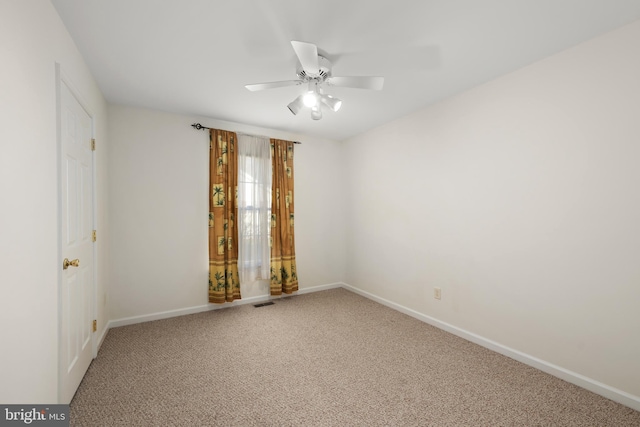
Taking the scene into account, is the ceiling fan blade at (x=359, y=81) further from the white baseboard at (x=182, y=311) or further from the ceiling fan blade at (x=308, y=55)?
the white baseboard at (x=182, y=311)

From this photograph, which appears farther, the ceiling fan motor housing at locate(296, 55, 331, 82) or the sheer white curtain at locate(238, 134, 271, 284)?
the sheer white curtain at locate(238, 134, 271, 284)

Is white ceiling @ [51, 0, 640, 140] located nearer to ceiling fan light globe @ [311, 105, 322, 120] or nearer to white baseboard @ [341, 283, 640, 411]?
ceiling fan light globe @ [311, 105, 322, 120]

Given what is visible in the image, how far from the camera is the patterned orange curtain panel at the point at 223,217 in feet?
11.9

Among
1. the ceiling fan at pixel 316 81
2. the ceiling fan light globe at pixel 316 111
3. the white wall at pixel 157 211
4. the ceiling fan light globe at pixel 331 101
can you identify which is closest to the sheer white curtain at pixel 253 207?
the white wall at pixel 157 211

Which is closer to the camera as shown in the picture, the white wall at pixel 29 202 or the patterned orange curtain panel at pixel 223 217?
the white wall at pixel 29 202

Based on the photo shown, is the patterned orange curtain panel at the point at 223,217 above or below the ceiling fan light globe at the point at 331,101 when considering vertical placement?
below

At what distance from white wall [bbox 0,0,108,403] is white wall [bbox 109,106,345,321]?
1.56 meters

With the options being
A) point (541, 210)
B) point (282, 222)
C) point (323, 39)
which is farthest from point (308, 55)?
point (282, 222)

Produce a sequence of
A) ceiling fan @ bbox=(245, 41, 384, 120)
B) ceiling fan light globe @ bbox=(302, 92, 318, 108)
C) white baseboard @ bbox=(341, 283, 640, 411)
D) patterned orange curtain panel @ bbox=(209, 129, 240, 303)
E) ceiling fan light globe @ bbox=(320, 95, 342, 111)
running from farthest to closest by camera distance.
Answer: patterned orange curtain panel @ bbox=(209, 129, 240, 303) < ceiling fan light globe @ bbox=(320, 95, 342, 111) < ceiling fan light globe @ bbox=(302, 92, 318, 108) < ceiling fan @ bbox=(245, 41, 384, 120) < white baseboard @ bbox=(341, 283, 640, 411)

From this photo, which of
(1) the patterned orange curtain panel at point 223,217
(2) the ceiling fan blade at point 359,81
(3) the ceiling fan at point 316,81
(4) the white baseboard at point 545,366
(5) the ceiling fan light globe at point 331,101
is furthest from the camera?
(1) the patterned orange curtain panel at point 223,217

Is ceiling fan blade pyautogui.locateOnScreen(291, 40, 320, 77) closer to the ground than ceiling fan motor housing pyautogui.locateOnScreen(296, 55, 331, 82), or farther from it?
closer to the ground

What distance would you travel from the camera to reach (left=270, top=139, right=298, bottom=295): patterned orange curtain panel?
13.4 feet

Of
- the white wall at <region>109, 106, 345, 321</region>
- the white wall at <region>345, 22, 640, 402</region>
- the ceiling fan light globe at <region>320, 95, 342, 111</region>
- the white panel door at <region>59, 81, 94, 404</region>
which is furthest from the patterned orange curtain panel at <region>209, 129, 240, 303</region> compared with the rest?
the white wall at <region>345, 22, 640, 402</region>

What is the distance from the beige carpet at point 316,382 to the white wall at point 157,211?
46cm
